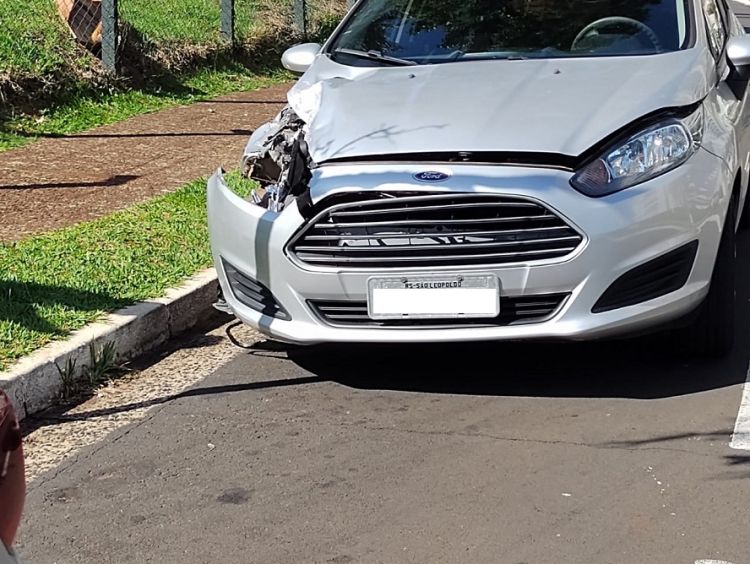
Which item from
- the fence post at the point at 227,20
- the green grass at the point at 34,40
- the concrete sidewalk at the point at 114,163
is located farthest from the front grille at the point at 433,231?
the fence post at the point at 227,20

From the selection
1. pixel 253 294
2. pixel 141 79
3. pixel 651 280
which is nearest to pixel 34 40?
pixel 141 79

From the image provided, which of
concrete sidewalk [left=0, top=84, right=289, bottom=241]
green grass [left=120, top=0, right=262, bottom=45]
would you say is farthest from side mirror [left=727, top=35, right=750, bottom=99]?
green grass [left=120, top=0, right=262, bottom=45]

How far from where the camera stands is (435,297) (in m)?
4.63

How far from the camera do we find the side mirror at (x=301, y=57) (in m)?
6.30

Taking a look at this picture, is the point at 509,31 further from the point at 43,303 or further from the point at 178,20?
the point at 178,20

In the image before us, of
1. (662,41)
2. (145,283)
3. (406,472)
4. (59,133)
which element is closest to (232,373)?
(145,283)

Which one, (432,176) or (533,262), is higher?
(432,176)

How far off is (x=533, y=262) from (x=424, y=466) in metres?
0.83

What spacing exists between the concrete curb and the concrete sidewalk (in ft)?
4.45

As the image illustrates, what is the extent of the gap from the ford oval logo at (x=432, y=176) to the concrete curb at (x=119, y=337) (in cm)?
158

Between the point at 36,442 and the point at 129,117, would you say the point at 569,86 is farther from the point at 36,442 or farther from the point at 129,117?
the point at 129,117

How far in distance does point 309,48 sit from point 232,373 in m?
1.86

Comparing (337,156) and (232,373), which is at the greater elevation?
(337,156)

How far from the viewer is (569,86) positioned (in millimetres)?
5195
